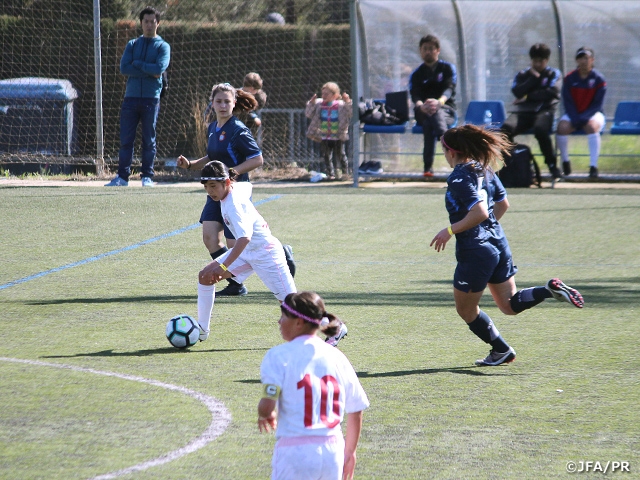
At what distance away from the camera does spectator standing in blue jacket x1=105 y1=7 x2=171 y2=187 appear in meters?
14.2

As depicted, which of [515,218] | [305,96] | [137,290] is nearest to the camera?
[137,290]

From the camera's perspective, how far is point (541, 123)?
15.0 m

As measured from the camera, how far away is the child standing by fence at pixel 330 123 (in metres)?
16.3

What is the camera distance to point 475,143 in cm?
577

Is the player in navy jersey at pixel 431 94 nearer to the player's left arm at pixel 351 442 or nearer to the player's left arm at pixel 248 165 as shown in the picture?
the player's left arm at pixel 248 165

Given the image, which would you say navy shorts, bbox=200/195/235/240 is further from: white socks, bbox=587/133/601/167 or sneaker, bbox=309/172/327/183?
white socks, bbox=587/133/601/167

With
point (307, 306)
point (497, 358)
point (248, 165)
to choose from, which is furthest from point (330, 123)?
point (307, 306)

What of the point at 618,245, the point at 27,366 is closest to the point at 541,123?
the point at 618,245

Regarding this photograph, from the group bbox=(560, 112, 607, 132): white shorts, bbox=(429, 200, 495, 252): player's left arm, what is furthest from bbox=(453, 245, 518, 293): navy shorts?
bbox=(560, 112, 607, 132): white shorts

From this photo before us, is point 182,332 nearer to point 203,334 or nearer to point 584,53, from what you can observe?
point 203,334

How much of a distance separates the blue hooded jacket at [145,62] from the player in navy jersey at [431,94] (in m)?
3.86

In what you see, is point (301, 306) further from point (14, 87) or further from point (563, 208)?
point (14, 87)

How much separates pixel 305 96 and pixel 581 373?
14.0 meters

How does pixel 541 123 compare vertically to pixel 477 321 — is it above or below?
above
